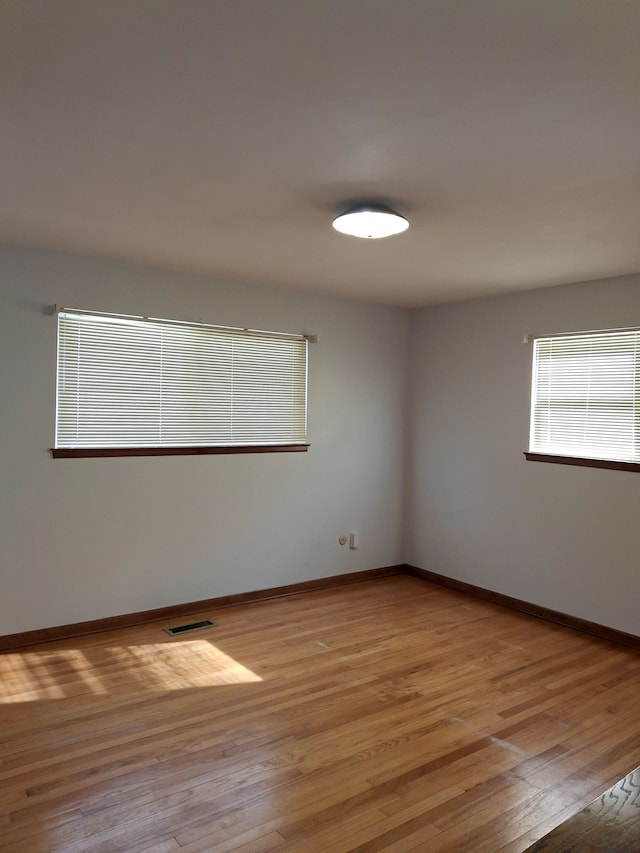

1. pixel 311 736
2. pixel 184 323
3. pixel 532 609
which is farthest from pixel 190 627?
pixel 532 609

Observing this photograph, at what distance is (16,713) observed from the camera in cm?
303

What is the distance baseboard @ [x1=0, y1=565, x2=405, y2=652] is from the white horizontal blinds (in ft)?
6.46

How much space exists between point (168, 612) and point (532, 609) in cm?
273

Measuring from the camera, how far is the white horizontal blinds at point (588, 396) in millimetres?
4234

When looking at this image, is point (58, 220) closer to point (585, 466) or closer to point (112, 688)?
point (112, 688)

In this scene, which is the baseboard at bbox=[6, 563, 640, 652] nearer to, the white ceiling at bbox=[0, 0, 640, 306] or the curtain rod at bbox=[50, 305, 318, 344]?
the curtain rod at bbox=[50, 305, 318, 344]

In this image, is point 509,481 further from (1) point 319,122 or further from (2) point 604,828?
(2) point 604,828

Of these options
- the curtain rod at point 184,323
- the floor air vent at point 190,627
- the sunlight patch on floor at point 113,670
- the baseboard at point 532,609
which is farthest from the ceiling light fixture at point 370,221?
the baseboard at point 532,609

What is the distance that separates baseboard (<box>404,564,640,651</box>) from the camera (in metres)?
4.20

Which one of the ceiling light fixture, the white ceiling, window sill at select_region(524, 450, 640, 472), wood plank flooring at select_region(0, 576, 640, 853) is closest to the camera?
the white ceiling

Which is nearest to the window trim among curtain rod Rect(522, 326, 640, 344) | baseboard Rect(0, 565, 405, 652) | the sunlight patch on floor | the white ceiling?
the white ceiling

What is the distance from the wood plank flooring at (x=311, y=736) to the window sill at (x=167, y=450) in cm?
120

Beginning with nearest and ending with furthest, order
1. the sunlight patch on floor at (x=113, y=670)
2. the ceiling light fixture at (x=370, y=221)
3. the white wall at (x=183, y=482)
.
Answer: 1. the ceiling light fixture at (x=370, y=221)
2. the sunlight patch on floor at (x=113, y=670)
3. the white wall at (x=183, y=482)

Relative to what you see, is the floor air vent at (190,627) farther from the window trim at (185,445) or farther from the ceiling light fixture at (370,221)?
the ceiling light fixture at (370,221)
